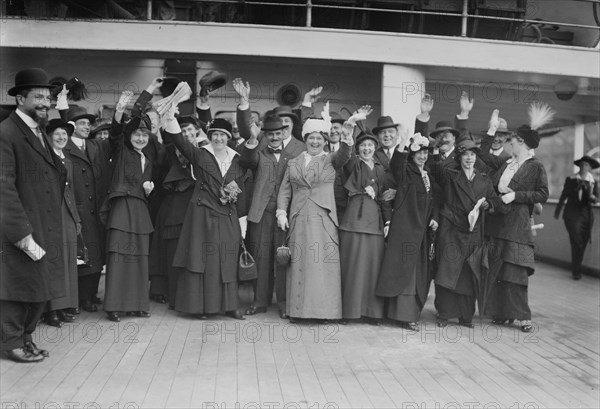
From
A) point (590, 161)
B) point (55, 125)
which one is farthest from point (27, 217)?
point (590, 161)

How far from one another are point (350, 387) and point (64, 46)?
6.65 metres

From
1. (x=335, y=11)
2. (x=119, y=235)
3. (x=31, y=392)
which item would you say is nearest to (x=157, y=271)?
(x=119, y=235)

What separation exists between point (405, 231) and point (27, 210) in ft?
11.5

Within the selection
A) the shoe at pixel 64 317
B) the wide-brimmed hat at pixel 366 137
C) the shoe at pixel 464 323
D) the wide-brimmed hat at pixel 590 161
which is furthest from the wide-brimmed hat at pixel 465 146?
the wide-brimmed hat at pixel 590 161

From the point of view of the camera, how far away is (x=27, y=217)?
4.94 m

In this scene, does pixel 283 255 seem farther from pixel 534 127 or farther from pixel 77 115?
pixel 534 127

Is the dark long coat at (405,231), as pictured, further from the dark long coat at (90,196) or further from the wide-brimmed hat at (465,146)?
the dark long coat at (90,196)

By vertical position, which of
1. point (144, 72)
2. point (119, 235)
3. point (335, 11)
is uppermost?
point (335, 11)

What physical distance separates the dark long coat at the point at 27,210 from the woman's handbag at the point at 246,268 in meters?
1.90

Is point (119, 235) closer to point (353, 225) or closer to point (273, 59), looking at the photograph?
point (353, 225)

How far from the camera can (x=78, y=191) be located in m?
6.75

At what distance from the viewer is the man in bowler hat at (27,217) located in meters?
4.84

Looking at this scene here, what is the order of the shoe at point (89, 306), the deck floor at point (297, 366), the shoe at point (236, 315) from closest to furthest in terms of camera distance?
the deck floor at point (297, 366), the shoe at point (236, 315), the shoe at point (89, 306)

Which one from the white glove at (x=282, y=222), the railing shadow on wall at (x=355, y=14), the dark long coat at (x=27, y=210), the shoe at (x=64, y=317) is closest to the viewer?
the dark long coat at (x=27, y=210)
